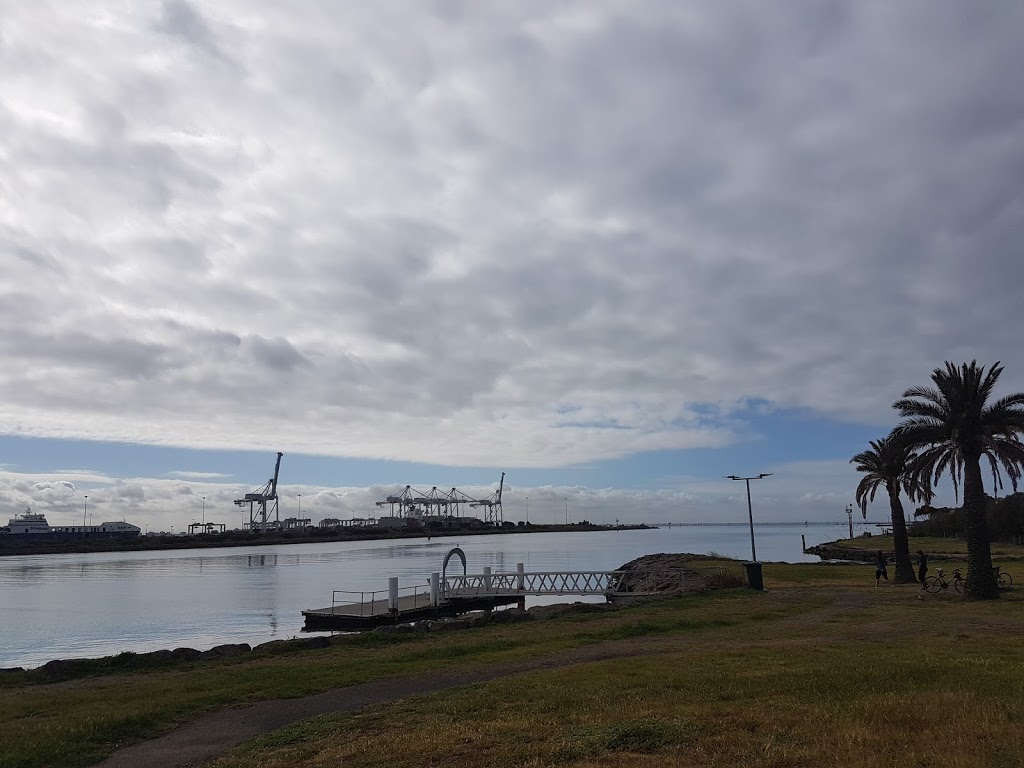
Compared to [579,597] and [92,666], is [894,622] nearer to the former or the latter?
[92,666]

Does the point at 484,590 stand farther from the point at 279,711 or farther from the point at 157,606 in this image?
the point at 279,711

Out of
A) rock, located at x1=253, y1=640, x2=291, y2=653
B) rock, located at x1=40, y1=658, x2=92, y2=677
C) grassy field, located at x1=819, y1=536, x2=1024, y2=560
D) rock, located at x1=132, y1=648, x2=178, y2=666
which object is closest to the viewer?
rock, located at x1=40, y1=658, x2=92, y2=677

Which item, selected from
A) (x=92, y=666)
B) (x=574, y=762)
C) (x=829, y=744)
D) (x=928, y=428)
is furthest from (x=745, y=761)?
(x=928, y=428)

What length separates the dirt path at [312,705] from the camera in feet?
33.0

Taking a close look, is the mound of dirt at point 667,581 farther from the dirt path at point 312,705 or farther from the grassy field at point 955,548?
the grassy field at point 955,548

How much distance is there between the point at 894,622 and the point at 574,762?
49.9ft

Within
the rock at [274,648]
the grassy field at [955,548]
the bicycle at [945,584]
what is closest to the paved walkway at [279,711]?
the rock at [274,648]

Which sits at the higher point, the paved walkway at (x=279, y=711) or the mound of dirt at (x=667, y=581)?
the paved walkway at (x=279, y=711)

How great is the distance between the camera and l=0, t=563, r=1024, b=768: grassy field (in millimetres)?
8039

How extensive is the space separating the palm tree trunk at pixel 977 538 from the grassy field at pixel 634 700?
5.34m

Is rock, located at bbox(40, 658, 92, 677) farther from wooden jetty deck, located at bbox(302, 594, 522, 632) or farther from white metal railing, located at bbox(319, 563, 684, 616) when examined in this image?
white metal railing, located at bbox(319, 563, 684, 616)

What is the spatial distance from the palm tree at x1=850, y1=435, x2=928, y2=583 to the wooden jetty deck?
21004 mm

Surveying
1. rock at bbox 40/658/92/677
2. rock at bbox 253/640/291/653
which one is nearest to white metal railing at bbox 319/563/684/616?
rock at bbox 253/640/291/653

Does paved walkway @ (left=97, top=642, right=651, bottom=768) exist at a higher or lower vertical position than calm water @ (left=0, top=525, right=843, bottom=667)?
higher
